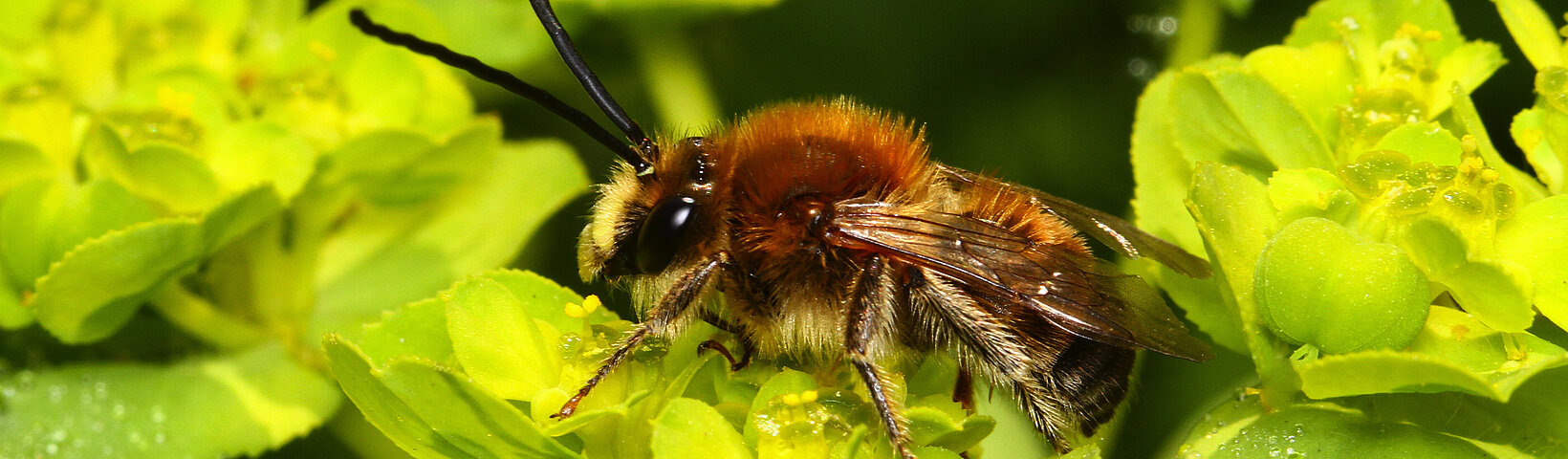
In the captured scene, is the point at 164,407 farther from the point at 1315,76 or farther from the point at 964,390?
the point at 1315,76

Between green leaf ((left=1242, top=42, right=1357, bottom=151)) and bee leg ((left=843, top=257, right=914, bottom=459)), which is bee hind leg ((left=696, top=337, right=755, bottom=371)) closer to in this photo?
bee leg ((left=843, top=257, right=914, bottom=459))

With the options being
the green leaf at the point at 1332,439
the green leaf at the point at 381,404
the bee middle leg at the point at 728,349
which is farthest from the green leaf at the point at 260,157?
the green leaf at the point at 1332,439

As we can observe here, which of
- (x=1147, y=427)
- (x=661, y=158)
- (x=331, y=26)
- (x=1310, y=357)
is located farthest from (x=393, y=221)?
(x=1310, y=357)

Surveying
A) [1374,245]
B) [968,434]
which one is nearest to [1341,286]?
[1374,245]

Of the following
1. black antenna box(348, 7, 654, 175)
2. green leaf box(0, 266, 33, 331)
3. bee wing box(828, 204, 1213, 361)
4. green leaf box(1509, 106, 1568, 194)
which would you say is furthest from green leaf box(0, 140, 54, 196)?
green leaf box(1509, 106, 1568, 194)

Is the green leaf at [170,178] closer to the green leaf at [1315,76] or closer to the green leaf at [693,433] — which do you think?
the green leaf at [693,433]

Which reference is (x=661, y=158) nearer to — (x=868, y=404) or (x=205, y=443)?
(x=868, y=404)
